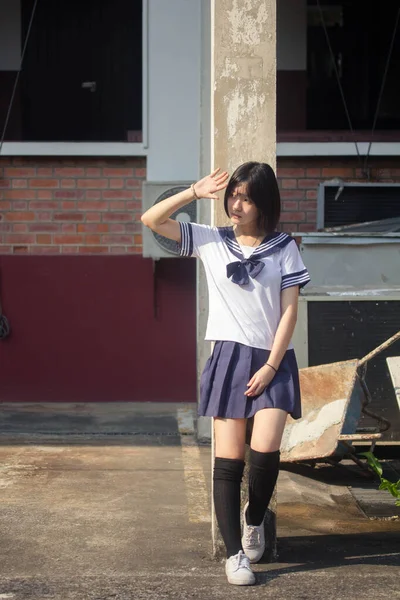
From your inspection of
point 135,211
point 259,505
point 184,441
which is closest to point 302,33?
point 135,211

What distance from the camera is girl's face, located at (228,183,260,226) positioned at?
457cm

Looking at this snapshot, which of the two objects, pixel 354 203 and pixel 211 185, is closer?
pixel 211 185

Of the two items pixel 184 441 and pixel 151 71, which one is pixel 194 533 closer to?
pixel 184 441

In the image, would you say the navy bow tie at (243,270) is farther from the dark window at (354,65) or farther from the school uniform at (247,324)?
the dark window at (354,65)

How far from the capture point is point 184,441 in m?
7.87

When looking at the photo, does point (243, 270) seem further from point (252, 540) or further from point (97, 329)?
point (97, 329)

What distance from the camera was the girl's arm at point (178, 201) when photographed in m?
4.56

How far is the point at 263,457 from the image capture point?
4.52 m

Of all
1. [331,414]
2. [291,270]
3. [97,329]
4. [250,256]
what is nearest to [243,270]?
[250,256]

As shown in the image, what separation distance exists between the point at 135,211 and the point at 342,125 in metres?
2.76

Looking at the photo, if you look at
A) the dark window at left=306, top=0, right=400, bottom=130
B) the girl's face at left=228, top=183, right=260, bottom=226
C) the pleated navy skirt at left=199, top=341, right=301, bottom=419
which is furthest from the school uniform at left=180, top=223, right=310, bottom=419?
the dark window at left=306, top=0, right=400, bottom=130

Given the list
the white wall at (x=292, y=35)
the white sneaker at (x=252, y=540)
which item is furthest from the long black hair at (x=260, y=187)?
the white wall at (x=292, y=35)

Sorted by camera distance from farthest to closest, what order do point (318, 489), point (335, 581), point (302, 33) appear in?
point (302, 33) → point (318, 489) → point (335, 581)

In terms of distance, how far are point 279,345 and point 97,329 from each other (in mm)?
5087
